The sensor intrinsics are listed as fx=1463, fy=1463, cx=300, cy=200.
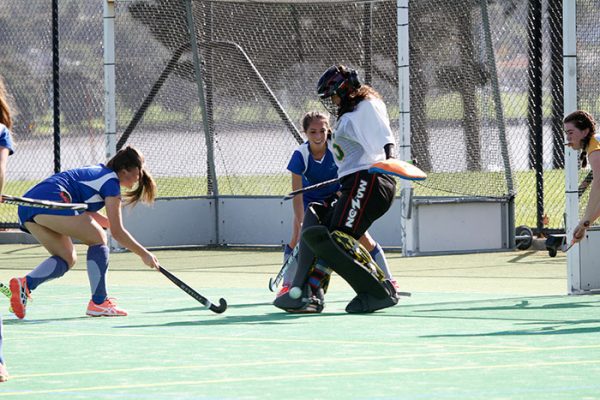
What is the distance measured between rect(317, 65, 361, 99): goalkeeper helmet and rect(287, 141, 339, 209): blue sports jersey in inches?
40.8

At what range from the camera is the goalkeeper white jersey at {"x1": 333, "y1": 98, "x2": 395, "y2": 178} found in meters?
Result: 9.75

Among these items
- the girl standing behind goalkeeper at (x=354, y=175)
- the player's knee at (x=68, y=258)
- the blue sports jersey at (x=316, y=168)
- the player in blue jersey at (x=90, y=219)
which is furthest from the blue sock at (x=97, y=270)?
the blue sports jersey at (x=316, y=168)

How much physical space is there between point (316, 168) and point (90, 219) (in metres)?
1.82

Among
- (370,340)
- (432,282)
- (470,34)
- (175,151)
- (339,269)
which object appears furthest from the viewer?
(175,151)

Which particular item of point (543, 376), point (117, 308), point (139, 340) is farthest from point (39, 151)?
point (543, 376)

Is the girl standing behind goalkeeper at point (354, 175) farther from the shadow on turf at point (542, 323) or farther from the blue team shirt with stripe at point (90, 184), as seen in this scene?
the blue team shirt with stripe at point (90, 184)

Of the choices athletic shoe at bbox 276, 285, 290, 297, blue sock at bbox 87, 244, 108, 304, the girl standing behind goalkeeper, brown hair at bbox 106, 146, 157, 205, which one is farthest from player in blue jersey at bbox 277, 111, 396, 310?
blue sock at bbox 87, 244, 108, 304

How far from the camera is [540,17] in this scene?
16.2m

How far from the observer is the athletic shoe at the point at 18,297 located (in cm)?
964

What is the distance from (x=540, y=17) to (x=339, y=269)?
287 inches

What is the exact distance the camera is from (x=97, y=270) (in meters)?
9.95

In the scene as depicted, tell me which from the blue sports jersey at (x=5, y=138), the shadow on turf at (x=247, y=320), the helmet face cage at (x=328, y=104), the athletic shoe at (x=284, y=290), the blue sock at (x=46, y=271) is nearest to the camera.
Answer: the blue sports jersey at (x=5, y=138)

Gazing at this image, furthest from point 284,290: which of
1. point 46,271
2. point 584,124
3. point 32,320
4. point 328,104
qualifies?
point 328,104

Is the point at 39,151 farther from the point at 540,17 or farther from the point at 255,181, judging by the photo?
the point at 540,17
